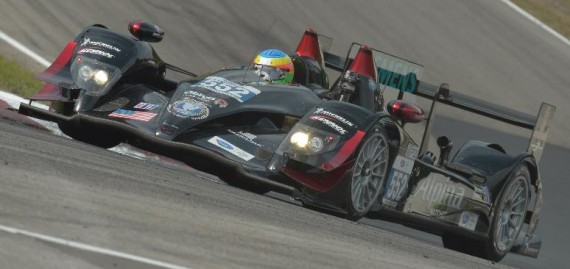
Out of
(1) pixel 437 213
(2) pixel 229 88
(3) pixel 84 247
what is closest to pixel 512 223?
(1) pixel 437 213

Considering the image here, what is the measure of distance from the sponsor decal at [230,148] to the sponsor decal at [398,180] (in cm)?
122

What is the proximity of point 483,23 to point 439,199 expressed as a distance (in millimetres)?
11801

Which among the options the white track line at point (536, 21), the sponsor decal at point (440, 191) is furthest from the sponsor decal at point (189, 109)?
the white track line at point (536, 21)

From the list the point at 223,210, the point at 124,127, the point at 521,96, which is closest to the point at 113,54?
the point at 124,127

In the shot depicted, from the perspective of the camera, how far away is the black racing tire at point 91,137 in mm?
10195

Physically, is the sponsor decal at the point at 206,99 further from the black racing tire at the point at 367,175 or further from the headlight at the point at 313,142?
the black racing tire at the point at 367,175

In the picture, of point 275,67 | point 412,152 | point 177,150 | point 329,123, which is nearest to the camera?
point 177,150

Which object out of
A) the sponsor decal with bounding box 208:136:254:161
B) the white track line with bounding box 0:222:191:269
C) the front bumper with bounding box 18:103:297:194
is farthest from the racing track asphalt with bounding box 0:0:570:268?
the white track line with bounding box 0:222:191:269

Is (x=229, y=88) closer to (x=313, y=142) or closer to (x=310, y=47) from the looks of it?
(x=313, y=142)

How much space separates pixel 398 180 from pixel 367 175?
583 mm

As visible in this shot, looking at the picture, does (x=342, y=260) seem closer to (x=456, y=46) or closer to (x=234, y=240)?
(x=234, y=240)

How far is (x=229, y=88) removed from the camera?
30.8 ft

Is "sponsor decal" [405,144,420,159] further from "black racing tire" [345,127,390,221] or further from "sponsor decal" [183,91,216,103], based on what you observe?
"sponsor decal" [183,91,216,103]

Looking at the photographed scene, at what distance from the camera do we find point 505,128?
56.9 feet
